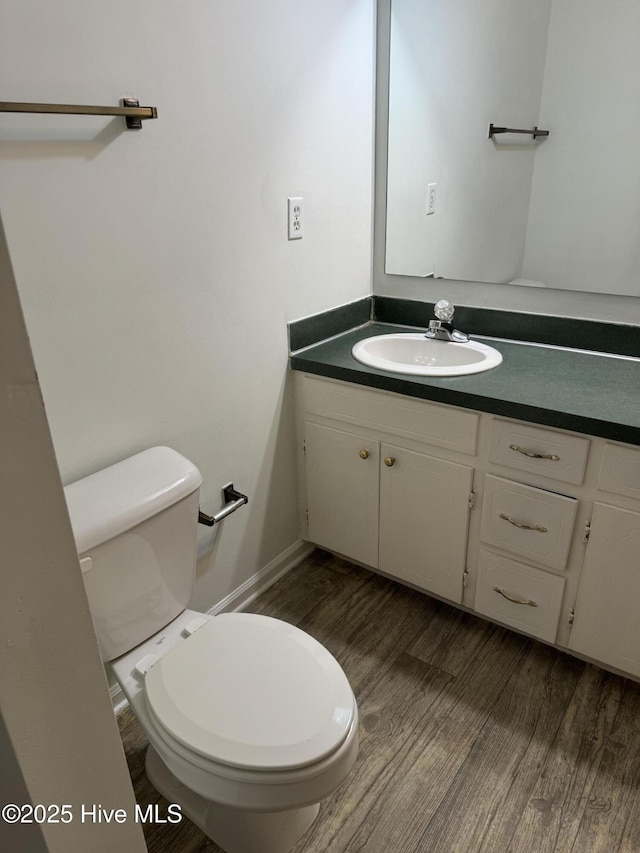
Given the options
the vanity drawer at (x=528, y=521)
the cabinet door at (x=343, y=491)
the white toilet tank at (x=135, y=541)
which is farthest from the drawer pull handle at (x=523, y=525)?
the white toilet tank at (x=135, y=541)

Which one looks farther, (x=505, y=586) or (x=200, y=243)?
(x=505, y=586)

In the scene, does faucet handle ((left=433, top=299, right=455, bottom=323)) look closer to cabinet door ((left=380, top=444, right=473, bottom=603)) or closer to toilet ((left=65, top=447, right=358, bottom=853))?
cabinet door ((left=380, top=444, right=473, bottom=603))

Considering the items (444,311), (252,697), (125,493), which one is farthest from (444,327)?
(252,697)

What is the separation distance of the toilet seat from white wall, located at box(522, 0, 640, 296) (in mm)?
1367

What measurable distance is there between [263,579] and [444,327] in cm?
106

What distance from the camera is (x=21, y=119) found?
3.57ft

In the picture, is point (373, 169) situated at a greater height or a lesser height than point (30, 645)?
greater

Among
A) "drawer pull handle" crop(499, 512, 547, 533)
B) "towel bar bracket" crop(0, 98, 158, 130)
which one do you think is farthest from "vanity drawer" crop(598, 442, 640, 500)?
"towel bar bracket" crop(0, 98, 158, 130)

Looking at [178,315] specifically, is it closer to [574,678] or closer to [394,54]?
[394,54]

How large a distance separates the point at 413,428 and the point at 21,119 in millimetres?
1192

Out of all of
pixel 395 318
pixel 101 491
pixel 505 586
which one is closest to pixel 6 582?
pixel 101 491

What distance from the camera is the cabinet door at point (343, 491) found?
1.88m

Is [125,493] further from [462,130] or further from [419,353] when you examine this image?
[462,130]

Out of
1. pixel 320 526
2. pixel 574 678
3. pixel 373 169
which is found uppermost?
pixel 373 169
